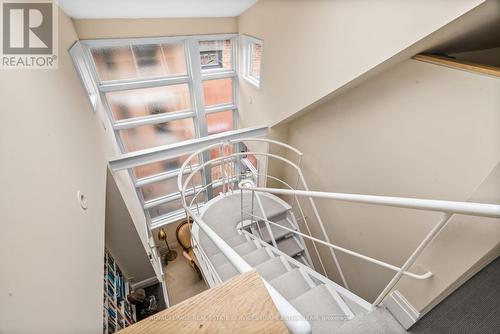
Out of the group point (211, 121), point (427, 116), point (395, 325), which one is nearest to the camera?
point (395, 325)

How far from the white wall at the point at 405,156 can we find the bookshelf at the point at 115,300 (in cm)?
229

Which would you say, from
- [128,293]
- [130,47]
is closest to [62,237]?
[128,293]

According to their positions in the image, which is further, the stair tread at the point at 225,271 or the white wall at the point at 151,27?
the white wall at the point at 151,27

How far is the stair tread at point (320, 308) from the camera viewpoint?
104cm

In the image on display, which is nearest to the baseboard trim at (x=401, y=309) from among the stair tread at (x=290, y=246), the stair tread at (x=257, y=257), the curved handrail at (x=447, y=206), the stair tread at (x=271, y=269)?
the curved handrail at (x=447, y=206)

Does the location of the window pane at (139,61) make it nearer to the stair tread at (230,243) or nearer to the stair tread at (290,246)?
the stair tread at (230,243)

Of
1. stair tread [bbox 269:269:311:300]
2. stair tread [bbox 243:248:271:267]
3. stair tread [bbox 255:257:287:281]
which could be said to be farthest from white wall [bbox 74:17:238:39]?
stair tread [bbox 269:269:311:300]

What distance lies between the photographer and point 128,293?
2.72 m

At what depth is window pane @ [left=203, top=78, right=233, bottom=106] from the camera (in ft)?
12.1

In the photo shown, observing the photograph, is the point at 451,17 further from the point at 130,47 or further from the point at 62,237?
the point at 130,47

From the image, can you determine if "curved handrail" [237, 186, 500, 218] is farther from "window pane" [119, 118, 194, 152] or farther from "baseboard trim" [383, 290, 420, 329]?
"window pane" [119, 118, 194, 152]

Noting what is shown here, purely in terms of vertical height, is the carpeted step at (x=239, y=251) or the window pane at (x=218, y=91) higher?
the window pane at (x=218, y=91)

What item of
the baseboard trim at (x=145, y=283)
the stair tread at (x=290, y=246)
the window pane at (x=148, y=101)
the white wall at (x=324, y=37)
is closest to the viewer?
the white wall at (x=324, y=37)

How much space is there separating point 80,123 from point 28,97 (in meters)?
0.64
